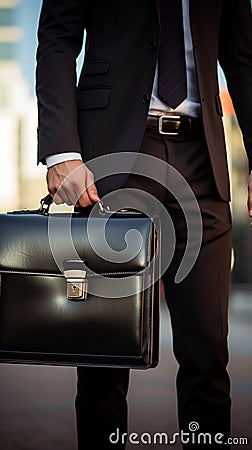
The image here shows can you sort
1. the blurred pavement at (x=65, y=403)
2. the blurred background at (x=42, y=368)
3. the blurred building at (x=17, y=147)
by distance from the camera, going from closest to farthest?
the blurred pavement at (x=65, y=403) < the blurred background at (x=42, y=368) < the blurred building at (x=17, y=147)

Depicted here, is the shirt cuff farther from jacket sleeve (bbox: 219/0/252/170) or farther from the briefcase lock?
jacket sleeve (bbox: 219/0/252/170)

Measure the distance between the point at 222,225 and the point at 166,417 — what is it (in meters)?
1.57

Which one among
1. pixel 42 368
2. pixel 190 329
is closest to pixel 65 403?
pixel 42 368

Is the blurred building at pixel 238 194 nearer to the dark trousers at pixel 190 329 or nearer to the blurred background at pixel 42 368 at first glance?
the blurred background at pixel 42 368

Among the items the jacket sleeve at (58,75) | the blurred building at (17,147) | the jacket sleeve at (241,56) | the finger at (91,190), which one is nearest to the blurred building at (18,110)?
the blurred building at (17,147)

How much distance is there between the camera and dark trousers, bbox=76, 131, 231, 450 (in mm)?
2191

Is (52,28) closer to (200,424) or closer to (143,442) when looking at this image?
(200,424)

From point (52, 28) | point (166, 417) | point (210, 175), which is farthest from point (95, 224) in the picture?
A: point (166, 417)

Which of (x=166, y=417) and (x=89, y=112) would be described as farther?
(x=166, y=417)

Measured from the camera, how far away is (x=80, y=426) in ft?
7.30

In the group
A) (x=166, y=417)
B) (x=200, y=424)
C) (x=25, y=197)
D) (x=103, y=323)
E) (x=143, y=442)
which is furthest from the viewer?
(x=25, y=197)

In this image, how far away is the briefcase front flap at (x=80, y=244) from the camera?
207 centimetres

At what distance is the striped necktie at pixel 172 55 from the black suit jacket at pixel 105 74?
4 centimetres

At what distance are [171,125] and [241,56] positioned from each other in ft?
1.01
